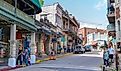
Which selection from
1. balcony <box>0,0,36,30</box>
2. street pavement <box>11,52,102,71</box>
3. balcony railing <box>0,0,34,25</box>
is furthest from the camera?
balcony railing <box>0,0,34,25</box>

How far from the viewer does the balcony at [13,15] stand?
2450cm

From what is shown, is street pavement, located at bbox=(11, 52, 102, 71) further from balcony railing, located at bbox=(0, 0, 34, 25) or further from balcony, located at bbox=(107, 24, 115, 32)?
balcony, located at bbox=(107, 24, 115, 32)

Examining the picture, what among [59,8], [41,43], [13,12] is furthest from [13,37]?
[59,8]

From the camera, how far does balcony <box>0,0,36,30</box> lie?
80.4ft

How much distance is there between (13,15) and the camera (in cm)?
2689

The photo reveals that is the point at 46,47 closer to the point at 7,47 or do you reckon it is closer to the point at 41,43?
the point at 41,43

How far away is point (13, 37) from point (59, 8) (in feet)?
126

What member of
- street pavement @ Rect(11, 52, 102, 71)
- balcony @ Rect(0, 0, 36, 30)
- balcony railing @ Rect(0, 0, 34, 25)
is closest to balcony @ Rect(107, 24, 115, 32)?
street pavement @ Rect(11, 52, 102, 71)

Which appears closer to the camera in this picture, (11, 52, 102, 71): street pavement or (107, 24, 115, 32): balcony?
(11, 52, 102, 71): street pavement

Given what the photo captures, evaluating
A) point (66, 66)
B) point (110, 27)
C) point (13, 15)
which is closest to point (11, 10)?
point (13, 15)

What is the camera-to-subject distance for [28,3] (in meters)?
33.5

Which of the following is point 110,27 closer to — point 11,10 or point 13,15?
point 13,15

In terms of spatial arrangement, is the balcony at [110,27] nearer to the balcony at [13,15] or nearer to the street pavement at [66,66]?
the street pavement at [66,66]

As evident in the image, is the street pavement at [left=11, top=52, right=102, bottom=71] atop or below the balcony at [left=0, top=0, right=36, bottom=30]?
below
